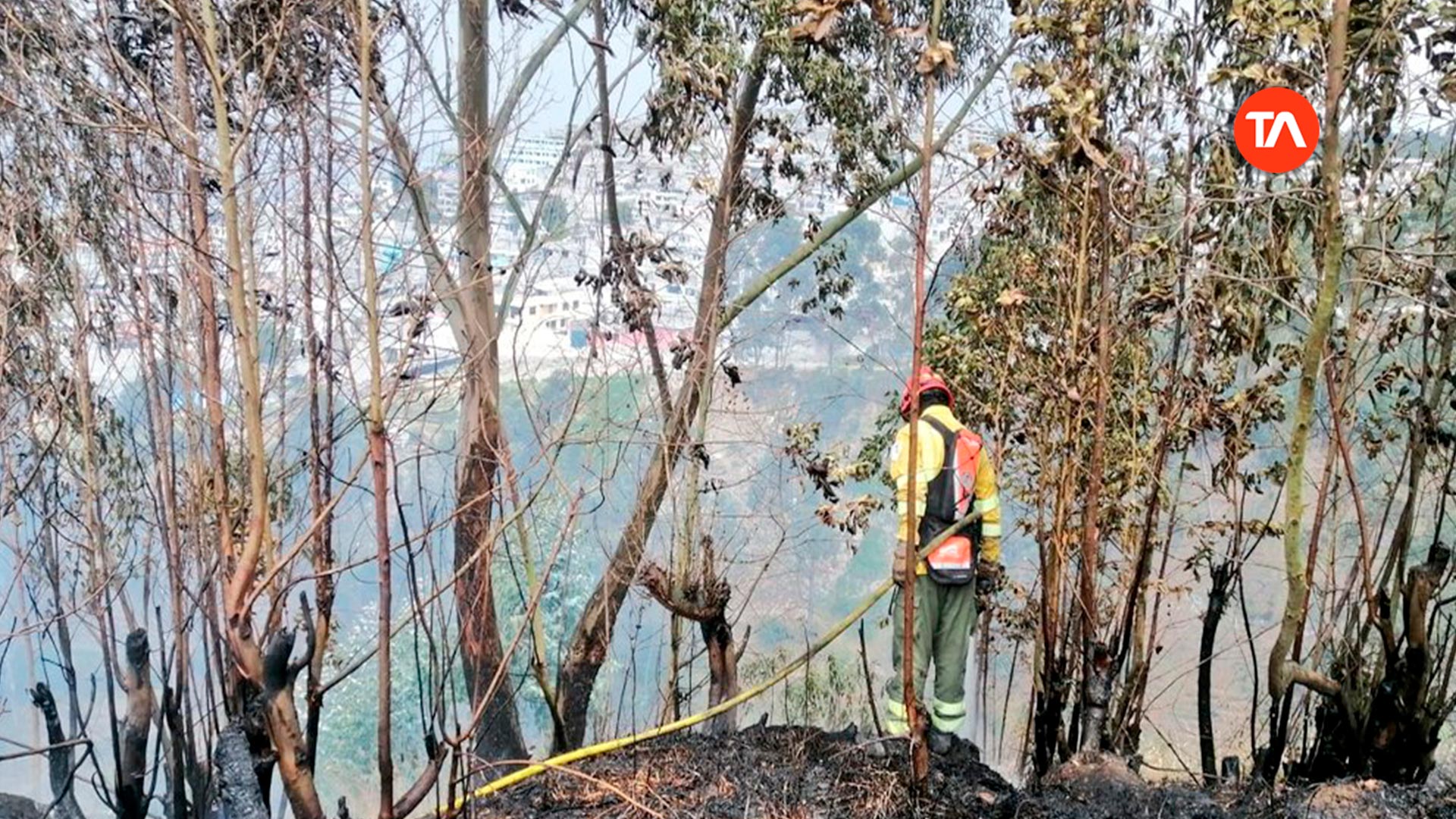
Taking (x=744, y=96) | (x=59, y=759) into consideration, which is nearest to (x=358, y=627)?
(x=744, y=96)

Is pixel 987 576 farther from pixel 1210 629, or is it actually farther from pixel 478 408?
pixel 478 408

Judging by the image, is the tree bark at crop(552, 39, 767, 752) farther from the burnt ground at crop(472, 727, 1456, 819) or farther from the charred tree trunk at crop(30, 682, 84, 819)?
the charred tree trunk at crop(30, 682, 84, 819)

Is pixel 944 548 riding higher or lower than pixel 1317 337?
lower

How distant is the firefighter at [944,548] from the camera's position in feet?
15.9

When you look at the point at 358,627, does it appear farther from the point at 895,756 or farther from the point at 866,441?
the point at 895,756

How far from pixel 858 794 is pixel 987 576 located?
1.78m

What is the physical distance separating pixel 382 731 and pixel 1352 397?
392 centimetres

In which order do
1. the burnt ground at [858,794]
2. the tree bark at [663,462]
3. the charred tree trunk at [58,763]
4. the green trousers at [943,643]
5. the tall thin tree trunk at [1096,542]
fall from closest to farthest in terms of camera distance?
the burnt ground at [858,794], the charred tree trunk at [58,763], the tall thin tree trunk at [1096,542], the green trousers at [943,643], the tree bark at [663,462]

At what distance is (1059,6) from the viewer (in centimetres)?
436

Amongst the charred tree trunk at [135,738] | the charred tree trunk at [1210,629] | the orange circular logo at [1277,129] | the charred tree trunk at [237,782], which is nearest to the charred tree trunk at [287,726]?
the charred tree trunk at [237,782]

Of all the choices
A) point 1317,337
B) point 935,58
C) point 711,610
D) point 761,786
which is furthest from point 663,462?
Result: point 935,58

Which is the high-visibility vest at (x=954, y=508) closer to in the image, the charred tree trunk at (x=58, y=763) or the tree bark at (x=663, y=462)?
the tree bark at (x=663, y=462)

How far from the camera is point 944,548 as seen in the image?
4.98 metres

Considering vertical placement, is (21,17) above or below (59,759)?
above
